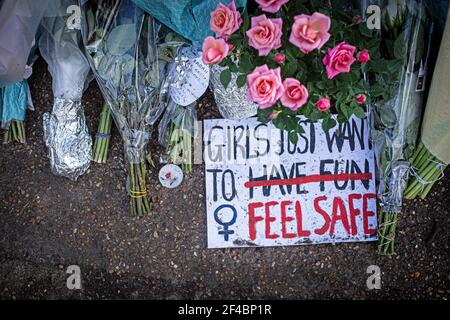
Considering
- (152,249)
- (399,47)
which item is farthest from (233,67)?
(152,249)

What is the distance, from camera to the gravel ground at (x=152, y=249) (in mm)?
1977

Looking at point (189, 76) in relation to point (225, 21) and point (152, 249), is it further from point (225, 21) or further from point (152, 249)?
point (152, 249)

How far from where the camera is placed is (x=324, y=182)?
1.98m

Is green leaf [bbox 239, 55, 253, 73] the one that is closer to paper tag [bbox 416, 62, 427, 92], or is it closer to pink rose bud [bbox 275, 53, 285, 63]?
pink rose bud [bbox 275, 53, 285, 63]

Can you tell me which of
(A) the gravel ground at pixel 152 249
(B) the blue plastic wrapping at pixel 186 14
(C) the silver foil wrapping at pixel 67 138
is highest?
(B) the blue plastic wrapping at pixel 186 14

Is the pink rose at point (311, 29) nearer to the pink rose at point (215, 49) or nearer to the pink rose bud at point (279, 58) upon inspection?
the pink rose bud at point (279, 58)

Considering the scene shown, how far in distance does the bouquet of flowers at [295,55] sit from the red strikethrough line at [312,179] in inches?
13.5

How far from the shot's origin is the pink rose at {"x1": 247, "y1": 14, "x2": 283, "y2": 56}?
136 cm

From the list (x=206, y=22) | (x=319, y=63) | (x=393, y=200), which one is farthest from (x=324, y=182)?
(x=206, y=22)

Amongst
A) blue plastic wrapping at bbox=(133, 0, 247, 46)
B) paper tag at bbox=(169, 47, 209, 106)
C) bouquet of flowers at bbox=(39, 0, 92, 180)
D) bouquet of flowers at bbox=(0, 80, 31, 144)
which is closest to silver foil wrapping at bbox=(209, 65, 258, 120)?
paper tag at bbox=(169, 47, 209, 106)

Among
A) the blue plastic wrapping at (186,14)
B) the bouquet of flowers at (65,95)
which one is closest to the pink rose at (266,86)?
the blue plastic wrapping at (186,14)

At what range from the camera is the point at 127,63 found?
1.86 meters

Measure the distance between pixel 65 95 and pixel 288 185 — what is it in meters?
0.96
